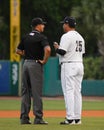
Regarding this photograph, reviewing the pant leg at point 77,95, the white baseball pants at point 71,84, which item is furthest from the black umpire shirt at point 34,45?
the pant leg at point 77,95

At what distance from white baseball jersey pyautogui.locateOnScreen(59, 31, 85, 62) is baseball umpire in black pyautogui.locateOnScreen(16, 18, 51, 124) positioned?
0.31 metres

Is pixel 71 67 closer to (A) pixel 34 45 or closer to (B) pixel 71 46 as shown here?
(B) pixel 71 46

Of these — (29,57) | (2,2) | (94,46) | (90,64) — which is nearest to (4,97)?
(90,64)

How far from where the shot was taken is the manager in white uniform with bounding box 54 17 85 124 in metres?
13.1

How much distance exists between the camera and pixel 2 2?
148 ft

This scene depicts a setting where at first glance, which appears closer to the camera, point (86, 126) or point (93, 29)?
point (86, 126)

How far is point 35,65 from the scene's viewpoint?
13188mm

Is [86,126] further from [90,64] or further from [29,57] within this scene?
[90,64]

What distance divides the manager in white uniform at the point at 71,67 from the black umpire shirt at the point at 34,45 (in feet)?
1.00

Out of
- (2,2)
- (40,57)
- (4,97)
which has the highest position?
(2,2)

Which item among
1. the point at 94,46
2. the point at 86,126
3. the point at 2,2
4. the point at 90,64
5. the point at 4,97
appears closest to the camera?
the point at 86,126

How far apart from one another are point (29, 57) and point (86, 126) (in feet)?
5.74

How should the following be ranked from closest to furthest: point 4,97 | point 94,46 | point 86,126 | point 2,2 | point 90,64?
point 86,126, point 4,97, point 90,64, point 2,2, point 94,46

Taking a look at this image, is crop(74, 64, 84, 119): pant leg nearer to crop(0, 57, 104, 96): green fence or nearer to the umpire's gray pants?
the umpire's gray pants
